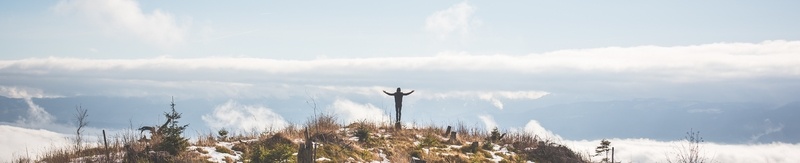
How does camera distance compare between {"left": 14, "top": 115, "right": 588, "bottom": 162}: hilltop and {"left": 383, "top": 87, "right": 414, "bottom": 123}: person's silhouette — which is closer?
{"left": 14, "top": 115, "right": 588, "bottom": 162}: hilltop

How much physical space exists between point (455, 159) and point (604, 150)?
694 cm

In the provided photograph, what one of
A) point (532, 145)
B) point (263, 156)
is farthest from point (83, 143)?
point (532, 145)

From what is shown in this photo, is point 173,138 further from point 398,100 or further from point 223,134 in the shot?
point 398,100

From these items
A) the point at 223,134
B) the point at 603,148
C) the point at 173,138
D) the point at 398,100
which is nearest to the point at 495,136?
the point at 603,148

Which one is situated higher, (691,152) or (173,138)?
(173,138)

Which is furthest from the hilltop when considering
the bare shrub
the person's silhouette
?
the bare shrub

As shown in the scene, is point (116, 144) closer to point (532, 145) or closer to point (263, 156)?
point (263, 156)

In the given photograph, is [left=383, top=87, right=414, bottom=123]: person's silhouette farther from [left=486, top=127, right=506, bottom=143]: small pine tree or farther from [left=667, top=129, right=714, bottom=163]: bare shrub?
[left=667, top=129, right=714, bottom=163]: bare shrub

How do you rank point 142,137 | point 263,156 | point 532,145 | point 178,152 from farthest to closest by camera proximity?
1. point 532,145
2. point 142,137
3. point 178,152
4. point 263,156

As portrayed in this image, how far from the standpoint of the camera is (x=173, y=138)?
635 inches

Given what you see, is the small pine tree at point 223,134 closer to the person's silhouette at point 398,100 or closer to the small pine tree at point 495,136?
the person's silhouette at point 398,100

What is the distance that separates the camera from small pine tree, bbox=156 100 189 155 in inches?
634

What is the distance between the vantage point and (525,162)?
2277 cm

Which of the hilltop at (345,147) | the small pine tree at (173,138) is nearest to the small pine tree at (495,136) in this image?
the hilltop at (345,147)
